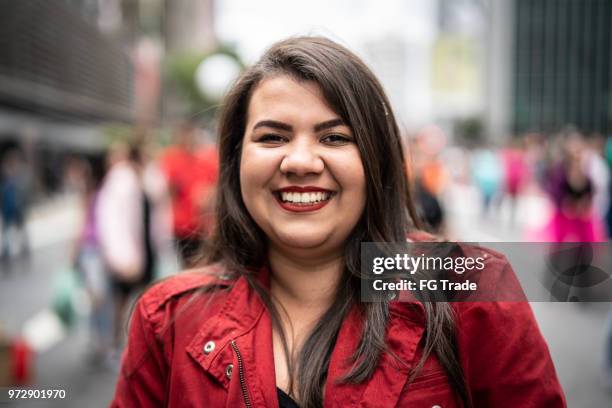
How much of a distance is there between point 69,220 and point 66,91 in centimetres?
1720

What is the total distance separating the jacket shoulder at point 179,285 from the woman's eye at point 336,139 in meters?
0.51

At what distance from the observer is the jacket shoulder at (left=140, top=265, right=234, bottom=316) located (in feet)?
5.57

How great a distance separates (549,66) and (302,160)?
56.9 meters

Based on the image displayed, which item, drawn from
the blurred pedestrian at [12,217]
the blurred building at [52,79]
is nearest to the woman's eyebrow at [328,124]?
the blurred pedestrian at [12,217]

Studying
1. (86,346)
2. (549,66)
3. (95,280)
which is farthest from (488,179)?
(549,66)

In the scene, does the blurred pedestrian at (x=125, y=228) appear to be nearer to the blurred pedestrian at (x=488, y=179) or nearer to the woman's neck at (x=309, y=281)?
the woman's neck at (x=309, y=281)

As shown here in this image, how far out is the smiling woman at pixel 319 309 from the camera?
4.85 feet

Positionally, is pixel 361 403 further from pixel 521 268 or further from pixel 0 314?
pixel 0 314

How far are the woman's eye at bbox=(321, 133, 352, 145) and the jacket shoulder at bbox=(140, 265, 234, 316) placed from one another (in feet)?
1.67

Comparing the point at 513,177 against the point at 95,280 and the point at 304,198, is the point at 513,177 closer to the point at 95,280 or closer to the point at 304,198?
the point at 95,280

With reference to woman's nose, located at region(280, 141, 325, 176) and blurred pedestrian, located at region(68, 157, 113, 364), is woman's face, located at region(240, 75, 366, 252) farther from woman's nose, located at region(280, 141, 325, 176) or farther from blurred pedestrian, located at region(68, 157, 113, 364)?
blurred pedestrian, located at region(68, 157, 113, 364)

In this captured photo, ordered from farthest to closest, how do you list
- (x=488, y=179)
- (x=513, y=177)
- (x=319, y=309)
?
1. (x=488, y=179)
2. (x=513, y=177)
3. (x=319, y=309)

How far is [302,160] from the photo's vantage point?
59.0 inches

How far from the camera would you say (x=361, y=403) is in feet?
4.69
